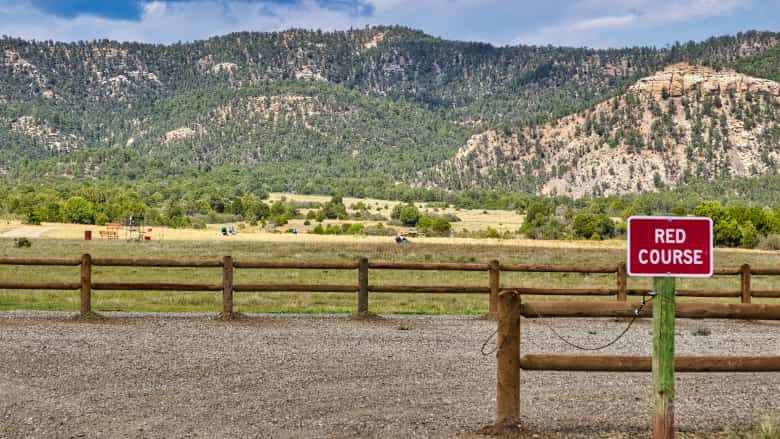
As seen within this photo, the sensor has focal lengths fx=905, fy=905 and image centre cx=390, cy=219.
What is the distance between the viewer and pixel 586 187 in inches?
6742

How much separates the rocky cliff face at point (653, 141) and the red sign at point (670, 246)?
160 meters

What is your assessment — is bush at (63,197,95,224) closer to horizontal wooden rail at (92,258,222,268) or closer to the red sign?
horizontal wooden rail at (92,258,222,268)

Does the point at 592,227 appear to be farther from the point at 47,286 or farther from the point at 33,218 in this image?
the point at 47,286

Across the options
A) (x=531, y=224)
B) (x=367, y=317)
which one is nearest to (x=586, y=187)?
(x=531, y=224)

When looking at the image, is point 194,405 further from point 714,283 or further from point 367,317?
point 714,283

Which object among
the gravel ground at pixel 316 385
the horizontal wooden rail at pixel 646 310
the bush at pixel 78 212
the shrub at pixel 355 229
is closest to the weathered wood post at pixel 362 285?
the gravel ground at pixel 316 385

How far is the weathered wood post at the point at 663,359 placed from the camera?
674cm

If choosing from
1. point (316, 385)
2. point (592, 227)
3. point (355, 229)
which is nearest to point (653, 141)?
point (592, 227)

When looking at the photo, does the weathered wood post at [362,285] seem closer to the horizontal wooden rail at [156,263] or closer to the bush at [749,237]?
the horizontal wooden rail at [156,263]

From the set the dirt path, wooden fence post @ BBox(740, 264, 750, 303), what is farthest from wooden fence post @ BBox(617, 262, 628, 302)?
the dirt path

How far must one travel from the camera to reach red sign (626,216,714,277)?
6426mm

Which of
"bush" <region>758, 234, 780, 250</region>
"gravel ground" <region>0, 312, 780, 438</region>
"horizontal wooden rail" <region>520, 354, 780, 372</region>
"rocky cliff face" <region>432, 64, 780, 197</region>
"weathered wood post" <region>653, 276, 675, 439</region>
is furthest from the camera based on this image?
"rocky cliff face" <region>432, 64, 780, 197</region>

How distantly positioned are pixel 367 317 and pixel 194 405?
820cm

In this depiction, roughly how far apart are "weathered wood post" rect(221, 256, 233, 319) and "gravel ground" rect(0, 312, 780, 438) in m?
0.60
